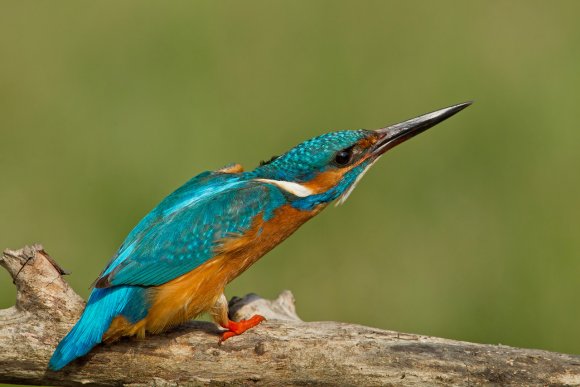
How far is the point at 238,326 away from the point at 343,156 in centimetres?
76

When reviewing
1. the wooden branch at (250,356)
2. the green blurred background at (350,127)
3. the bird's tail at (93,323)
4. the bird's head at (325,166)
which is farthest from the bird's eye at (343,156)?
the green blurred background at (350,127)

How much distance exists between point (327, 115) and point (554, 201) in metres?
1.47

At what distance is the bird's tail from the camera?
3.66 meters

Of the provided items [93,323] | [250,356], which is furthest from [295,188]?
[93,323]

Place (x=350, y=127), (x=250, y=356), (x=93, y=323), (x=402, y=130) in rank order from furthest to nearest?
(x=350, y=127)
(x=402, y=130)
(x=250, y=356)
(x=93, y=323)

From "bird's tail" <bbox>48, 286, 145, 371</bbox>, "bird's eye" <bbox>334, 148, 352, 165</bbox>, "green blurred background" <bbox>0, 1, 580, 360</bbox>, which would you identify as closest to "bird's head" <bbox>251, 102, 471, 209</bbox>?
"bird's eye" <bbox>334, 148, 352, 165</bbox>

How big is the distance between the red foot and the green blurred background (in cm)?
200

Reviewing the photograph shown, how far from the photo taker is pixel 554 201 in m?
6.65

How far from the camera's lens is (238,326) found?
4.00 m

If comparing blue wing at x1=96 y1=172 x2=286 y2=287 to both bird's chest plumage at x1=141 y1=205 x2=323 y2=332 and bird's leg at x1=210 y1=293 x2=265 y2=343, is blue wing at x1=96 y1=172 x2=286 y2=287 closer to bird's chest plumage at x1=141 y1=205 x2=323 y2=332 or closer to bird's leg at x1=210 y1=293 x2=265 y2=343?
bird's chest plumage at x1=141 y1=205 x2=323 y2=332

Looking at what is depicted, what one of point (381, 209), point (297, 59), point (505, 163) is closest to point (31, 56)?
point (297, 59)

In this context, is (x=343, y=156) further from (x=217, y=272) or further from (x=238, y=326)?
(x=238, y=326)

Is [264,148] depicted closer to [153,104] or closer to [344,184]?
[153,104]

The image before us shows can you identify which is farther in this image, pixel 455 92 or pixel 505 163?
pixel 455 92
